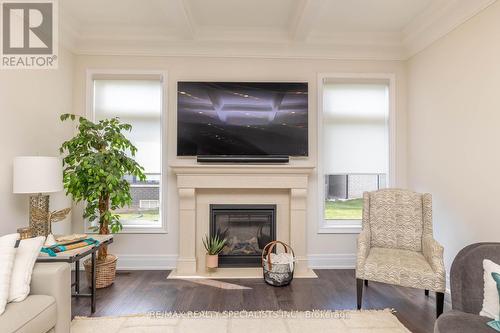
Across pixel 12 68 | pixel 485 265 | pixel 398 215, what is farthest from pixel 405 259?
A: pixel 12 68

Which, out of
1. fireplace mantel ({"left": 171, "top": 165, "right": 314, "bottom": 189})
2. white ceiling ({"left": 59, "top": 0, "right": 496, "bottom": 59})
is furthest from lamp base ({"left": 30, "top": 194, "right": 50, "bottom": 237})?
white ceiling ({"left": 59, "top": 0, "right": 496, "bottom": 59})

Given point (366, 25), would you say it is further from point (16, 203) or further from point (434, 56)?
point (16, 203)

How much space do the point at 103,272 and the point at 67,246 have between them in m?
0.86

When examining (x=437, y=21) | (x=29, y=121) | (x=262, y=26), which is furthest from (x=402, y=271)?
(x=29, y=121)

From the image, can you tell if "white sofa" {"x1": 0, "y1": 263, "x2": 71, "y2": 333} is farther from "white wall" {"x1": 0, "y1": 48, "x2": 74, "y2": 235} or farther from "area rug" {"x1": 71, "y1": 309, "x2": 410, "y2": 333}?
"white wall" {"x1": 0, "y1": 48, "x2": 74, "y2": 235}

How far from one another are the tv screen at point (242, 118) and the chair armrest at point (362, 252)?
1.28m

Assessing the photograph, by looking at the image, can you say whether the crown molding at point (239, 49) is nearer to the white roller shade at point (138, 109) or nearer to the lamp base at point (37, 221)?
the white roller shade at point (138, 109)

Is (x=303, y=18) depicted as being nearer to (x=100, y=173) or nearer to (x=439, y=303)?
(x=100, y=173)

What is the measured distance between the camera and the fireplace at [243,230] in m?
3.69

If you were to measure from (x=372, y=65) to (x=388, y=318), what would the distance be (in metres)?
2.89

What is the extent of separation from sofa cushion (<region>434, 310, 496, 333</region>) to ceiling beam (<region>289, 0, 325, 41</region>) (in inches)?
103

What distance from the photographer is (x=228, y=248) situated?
374 centimetres

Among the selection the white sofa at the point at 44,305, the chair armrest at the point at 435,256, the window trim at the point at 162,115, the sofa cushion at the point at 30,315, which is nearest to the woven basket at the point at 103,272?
the window trim at the point at 162,115

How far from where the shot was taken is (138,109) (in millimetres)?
3799
